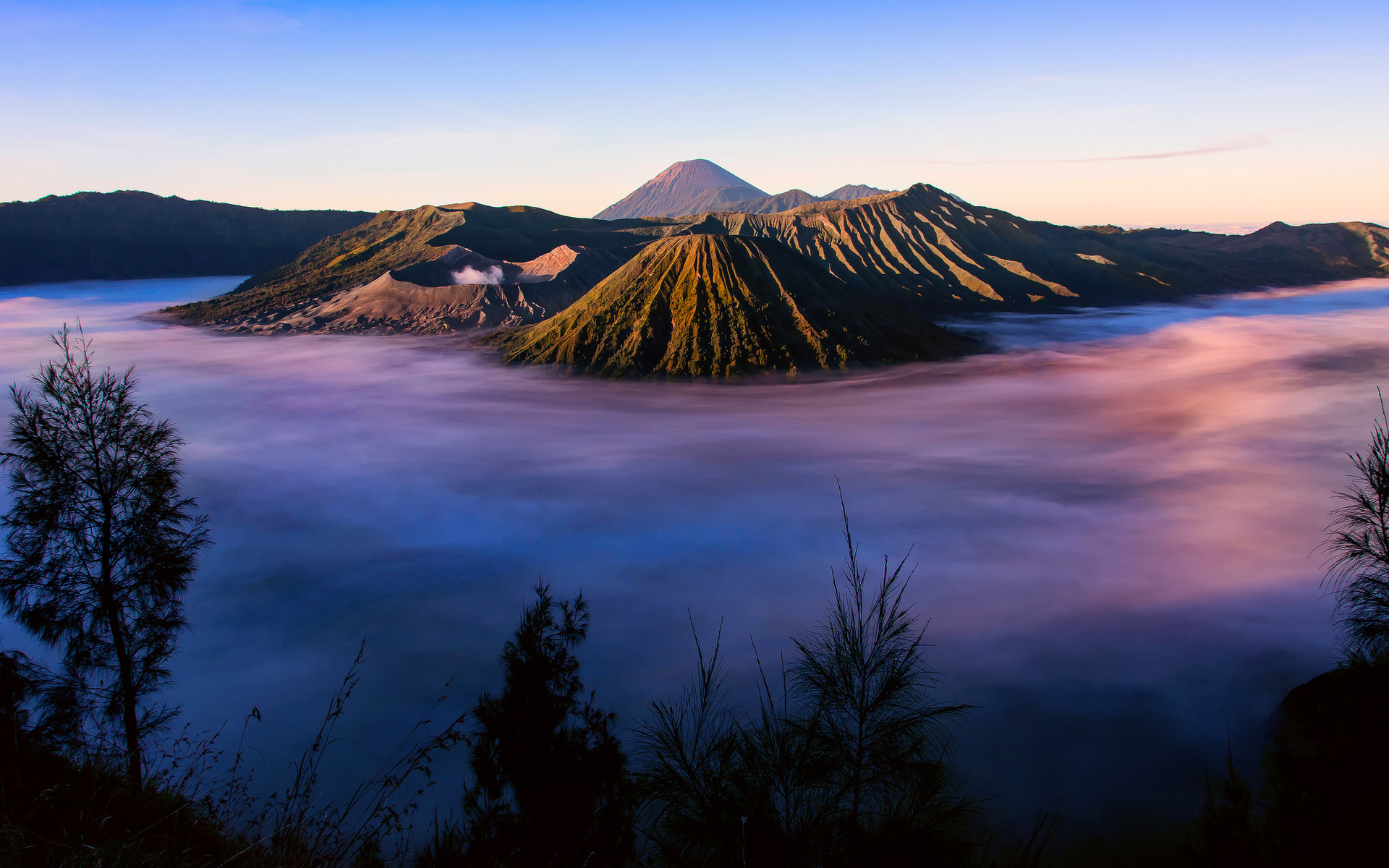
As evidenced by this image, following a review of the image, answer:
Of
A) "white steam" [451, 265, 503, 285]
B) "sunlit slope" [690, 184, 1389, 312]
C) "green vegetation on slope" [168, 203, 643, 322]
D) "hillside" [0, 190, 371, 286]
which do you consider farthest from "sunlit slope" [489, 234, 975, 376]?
"hillside" [0, 190, 371, 286]

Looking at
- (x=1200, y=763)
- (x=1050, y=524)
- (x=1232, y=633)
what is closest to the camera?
(x=1200, y=763)

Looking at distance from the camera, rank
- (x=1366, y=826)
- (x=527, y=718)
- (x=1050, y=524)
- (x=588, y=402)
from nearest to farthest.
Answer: (x=1366, y=826)
(x=527, y=718)
(x=1050, y=524)
(x=588, y=402)

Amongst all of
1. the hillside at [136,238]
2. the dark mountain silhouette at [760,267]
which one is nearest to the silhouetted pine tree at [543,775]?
the dark mountain silhouette at [760,267]

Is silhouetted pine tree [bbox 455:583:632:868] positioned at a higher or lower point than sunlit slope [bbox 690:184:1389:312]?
lower

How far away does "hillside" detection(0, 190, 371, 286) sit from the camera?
161 m

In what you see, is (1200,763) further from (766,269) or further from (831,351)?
(766,269)

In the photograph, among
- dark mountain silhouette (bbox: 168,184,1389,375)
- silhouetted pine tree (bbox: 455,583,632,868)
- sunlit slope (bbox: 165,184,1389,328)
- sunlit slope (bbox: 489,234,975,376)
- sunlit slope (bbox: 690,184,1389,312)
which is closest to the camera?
silhouetted pine tree (bbox: 455,583,632,868)

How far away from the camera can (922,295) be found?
364 feet

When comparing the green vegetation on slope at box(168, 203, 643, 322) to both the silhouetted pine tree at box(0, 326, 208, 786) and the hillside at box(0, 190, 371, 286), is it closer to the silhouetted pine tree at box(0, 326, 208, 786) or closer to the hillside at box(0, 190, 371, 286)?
the hillside at box(0, 190, 371, 286)

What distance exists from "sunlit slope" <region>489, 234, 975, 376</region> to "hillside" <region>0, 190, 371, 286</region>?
161 meters

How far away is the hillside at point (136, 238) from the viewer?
160750 millimetres

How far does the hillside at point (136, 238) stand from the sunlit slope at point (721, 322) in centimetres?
16058

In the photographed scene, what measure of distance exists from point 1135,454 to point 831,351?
906 inches

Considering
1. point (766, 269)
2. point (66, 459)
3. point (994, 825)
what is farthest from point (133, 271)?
point (994, 825)
